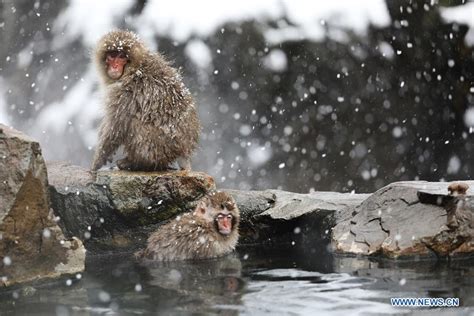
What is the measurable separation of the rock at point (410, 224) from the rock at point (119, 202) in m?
1.19

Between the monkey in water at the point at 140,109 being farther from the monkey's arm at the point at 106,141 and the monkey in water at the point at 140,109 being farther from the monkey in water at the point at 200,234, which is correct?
the monkey in water at the point at 200,234

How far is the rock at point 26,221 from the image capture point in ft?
12.7

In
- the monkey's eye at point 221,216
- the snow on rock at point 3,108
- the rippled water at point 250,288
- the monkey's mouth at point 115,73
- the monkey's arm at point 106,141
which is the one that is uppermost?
the snow on rock at point 3,108

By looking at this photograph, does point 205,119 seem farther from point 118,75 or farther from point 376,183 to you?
point 118,75

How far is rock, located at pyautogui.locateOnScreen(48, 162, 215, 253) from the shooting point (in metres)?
5.11

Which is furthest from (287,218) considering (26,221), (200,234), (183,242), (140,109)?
(26,221)

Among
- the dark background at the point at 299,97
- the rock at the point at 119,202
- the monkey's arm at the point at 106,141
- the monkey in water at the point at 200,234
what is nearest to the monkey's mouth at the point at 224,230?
the monkey in water at the point at 200,234

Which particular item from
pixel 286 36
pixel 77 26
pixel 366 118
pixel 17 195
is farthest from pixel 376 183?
pixel 17 195

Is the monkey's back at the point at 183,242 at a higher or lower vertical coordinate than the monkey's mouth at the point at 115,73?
lower

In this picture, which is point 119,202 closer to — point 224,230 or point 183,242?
point 183,242

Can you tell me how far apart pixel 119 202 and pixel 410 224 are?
2117 millimetres

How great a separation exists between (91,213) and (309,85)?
15.7ft

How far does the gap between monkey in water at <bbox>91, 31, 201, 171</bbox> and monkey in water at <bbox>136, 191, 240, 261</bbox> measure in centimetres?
56

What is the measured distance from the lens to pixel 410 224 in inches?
184
